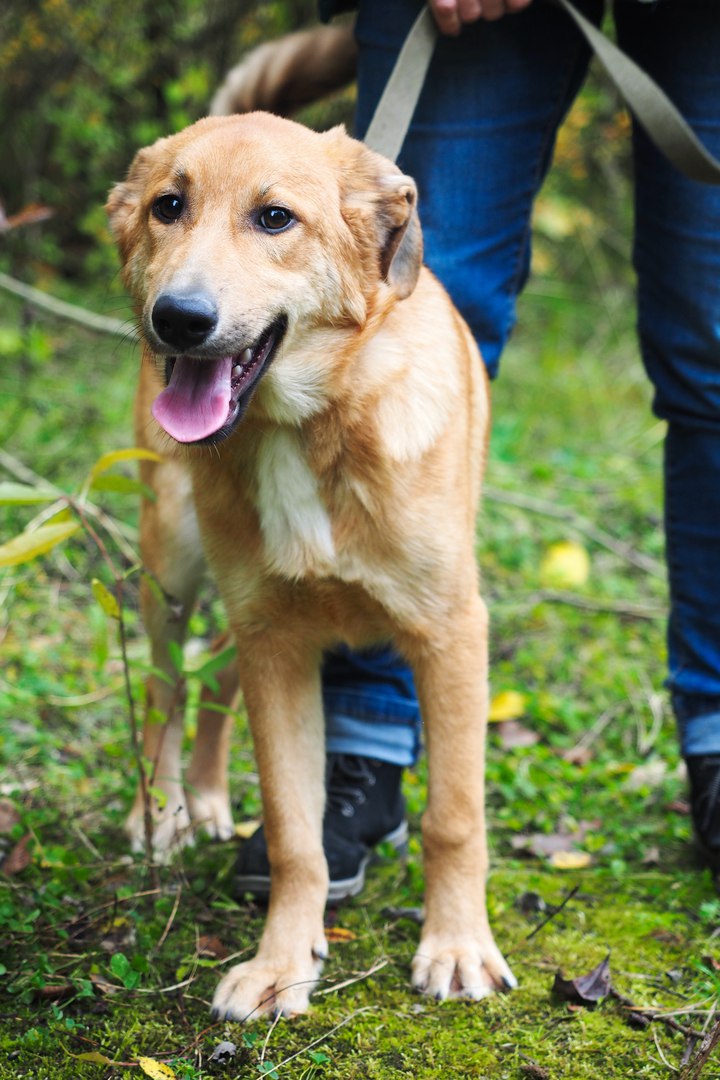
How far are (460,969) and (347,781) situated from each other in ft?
2.11

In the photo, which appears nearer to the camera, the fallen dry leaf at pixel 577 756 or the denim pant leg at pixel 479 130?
the denim pant leg at pixel 479 130

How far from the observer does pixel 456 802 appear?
233 centimetres

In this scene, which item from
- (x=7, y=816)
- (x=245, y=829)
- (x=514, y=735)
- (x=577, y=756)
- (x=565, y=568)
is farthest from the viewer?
(x=565, y=568)

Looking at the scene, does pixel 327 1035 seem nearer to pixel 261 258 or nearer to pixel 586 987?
pixel 586 987

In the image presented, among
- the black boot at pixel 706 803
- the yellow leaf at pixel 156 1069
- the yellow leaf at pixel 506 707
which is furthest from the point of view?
the yellow leaf at pixel 506 707

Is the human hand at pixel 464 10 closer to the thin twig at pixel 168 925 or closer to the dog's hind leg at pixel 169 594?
the dog's hind leg at pixel 169 594

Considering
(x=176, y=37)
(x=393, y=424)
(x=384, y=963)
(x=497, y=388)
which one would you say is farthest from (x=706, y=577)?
(x=176, y=37)

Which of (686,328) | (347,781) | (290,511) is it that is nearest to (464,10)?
(686,328)

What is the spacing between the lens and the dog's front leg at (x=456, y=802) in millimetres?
2299

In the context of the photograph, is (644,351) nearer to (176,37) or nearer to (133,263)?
(133,263)

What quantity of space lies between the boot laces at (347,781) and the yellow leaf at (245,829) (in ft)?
0.82

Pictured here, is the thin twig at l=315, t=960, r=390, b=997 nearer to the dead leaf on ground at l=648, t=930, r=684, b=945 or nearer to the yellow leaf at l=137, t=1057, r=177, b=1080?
the yellow leaf at l=137, t=1057, r=177, b=1080

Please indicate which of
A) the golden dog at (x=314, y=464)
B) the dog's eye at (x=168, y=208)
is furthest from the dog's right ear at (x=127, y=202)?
the dog's eye at (x=168, y=208)

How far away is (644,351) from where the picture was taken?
285cm
